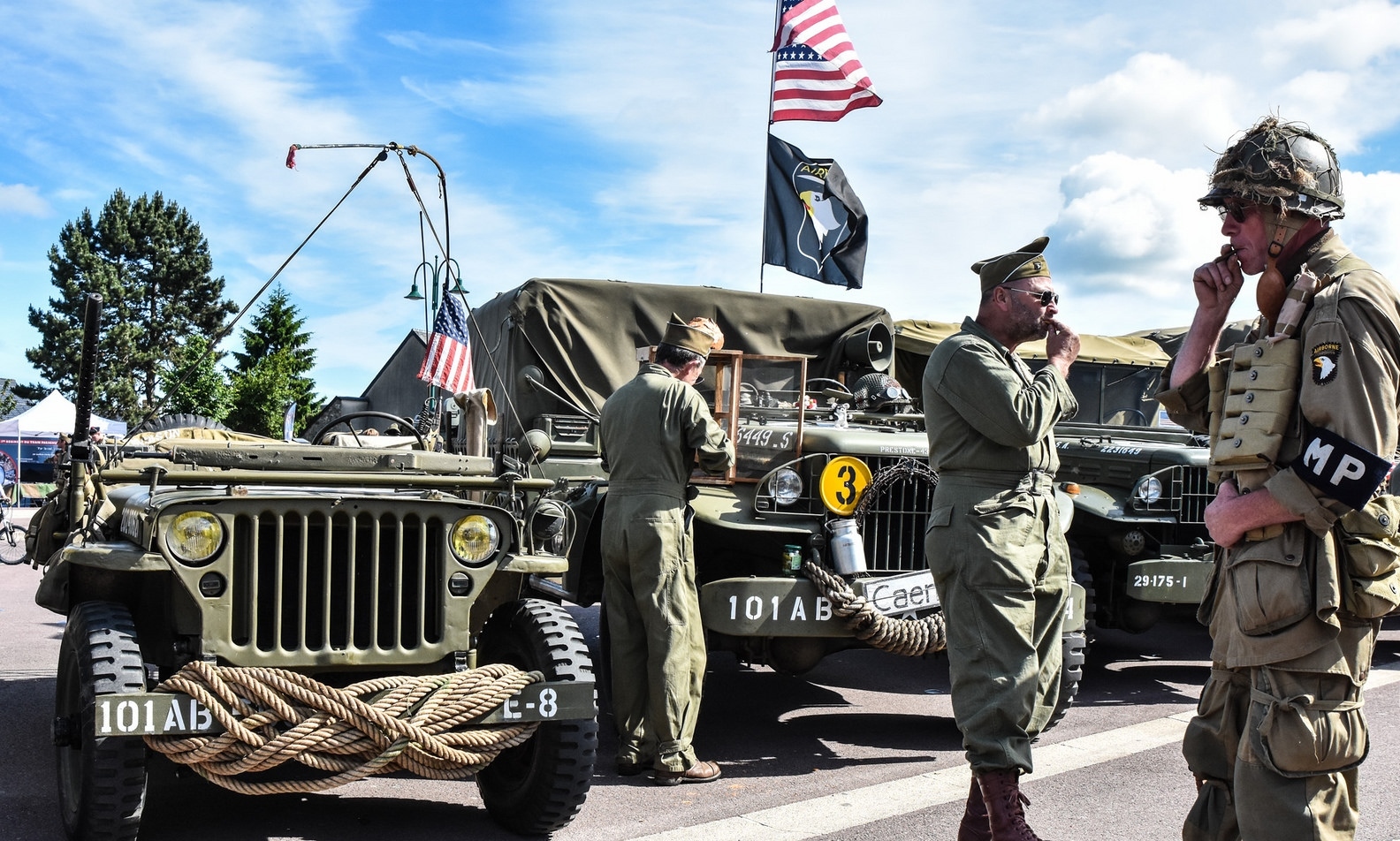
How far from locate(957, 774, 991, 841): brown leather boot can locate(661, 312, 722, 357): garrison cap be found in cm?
248

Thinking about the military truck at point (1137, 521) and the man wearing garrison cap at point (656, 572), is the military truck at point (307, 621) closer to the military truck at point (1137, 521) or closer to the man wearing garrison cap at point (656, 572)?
the man wearing garrison cap at point (656, 572)

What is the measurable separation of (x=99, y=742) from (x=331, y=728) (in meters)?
0.67

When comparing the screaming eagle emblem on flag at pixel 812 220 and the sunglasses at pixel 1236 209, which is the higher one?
the screaming eagle emblem on flag at pixel 812 220

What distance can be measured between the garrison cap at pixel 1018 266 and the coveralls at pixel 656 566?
5.05ft

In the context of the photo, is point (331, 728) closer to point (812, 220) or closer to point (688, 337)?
point (688, 337)

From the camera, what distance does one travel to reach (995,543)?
377cm

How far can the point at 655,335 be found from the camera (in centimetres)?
814

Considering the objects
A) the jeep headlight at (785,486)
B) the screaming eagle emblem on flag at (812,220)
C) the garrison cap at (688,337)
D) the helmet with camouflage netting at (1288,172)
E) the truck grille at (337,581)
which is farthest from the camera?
the screaming eagle emblem on flag at (812,220)

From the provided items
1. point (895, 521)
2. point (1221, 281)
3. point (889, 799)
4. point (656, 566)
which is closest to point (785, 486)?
point (895, 521)

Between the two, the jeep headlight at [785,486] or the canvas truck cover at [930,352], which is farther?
the canvas truck cover at [930,352]

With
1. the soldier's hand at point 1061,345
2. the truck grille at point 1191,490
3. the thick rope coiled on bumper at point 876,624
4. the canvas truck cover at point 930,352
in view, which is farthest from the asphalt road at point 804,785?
the canvas truck cover at point 930,352

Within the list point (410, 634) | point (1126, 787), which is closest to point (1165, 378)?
point (1126, 787)

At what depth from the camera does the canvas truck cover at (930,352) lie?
10.2m

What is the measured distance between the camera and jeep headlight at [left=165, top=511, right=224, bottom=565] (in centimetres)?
397
